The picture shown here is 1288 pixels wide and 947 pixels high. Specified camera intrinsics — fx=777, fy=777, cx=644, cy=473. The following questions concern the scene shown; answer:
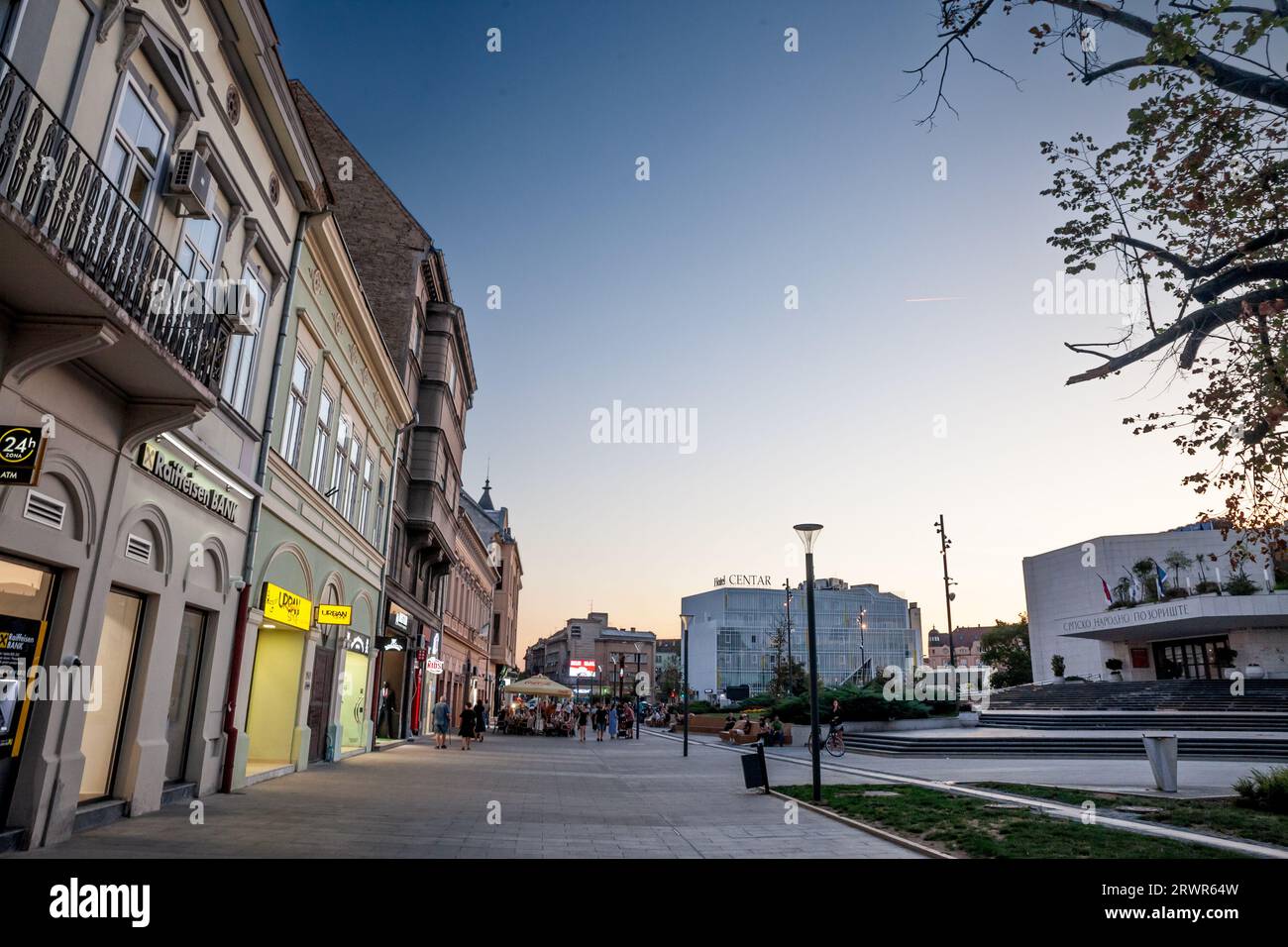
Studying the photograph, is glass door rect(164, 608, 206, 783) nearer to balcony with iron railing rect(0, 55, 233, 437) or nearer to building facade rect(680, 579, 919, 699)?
balcony with iron railing rect(0, 55, 233, 437)

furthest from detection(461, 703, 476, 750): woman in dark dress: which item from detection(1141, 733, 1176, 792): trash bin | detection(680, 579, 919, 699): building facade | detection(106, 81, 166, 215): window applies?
detection(680, 579, 919, 699): building facade

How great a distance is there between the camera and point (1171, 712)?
1399 inches

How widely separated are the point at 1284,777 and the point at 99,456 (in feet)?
54.1

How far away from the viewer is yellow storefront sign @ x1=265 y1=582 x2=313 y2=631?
13336 mm

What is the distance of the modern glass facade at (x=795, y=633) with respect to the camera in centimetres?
13462

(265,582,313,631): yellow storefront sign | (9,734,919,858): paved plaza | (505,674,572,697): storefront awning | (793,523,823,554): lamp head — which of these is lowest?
(9,734,919,858): paved plaza

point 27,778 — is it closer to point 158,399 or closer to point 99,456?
point 99,456

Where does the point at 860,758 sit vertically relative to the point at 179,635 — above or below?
below

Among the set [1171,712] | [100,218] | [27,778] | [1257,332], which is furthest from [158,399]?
[1171,712]

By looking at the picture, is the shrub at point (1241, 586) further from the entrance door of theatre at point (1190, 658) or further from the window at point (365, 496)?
the window at point (365, 496)

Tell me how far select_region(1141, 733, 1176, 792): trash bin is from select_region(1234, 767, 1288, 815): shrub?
1.92m

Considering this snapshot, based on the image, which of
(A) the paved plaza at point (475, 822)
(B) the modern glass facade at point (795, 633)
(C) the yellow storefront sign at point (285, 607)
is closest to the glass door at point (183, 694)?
(A) the paved plaza at point (475, 822)

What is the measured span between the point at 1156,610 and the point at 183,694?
201 ft

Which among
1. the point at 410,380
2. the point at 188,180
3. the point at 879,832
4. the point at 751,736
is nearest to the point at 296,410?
the point at 188,180
